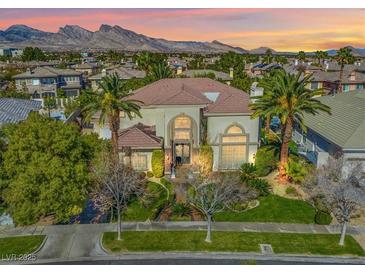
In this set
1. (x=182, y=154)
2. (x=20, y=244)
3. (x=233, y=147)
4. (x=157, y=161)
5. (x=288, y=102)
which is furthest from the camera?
(x=182, y=154)

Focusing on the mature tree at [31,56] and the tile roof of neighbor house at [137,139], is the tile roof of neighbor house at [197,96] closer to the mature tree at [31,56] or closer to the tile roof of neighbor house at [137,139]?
the tile roof of neighbor house at [137,139]

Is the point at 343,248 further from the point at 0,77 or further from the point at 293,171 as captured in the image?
the point at 0,77

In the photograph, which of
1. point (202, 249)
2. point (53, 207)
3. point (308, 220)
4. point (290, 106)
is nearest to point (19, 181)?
point (53, 207)

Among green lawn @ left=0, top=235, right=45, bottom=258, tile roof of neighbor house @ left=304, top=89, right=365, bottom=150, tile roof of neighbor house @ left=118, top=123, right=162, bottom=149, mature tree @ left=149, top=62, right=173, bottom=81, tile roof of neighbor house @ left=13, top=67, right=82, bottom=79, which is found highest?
mature tree @ left=149, top=62, right=173, bottom=81

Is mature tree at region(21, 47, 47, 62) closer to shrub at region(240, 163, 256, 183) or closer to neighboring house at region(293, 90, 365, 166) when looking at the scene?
neighboring house at region(293, 90, 365, 166)

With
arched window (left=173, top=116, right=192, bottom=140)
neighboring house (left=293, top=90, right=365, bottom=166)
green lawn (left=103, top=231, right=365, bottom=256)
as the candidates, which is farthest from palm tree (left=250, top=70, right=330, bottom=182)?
green lawn (left=103, top=231, right=365, bottom=256)

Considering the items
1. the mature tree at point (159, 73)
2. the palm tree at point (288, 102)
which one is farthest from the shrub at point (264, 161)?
the mature tree at point (159, 73)

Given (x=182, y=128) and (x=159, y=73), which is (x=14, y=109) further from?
(x=159, y=73)

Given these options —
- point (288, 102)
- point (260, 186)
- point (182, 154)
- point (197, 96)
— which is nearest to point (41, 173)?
point (182, 154)
